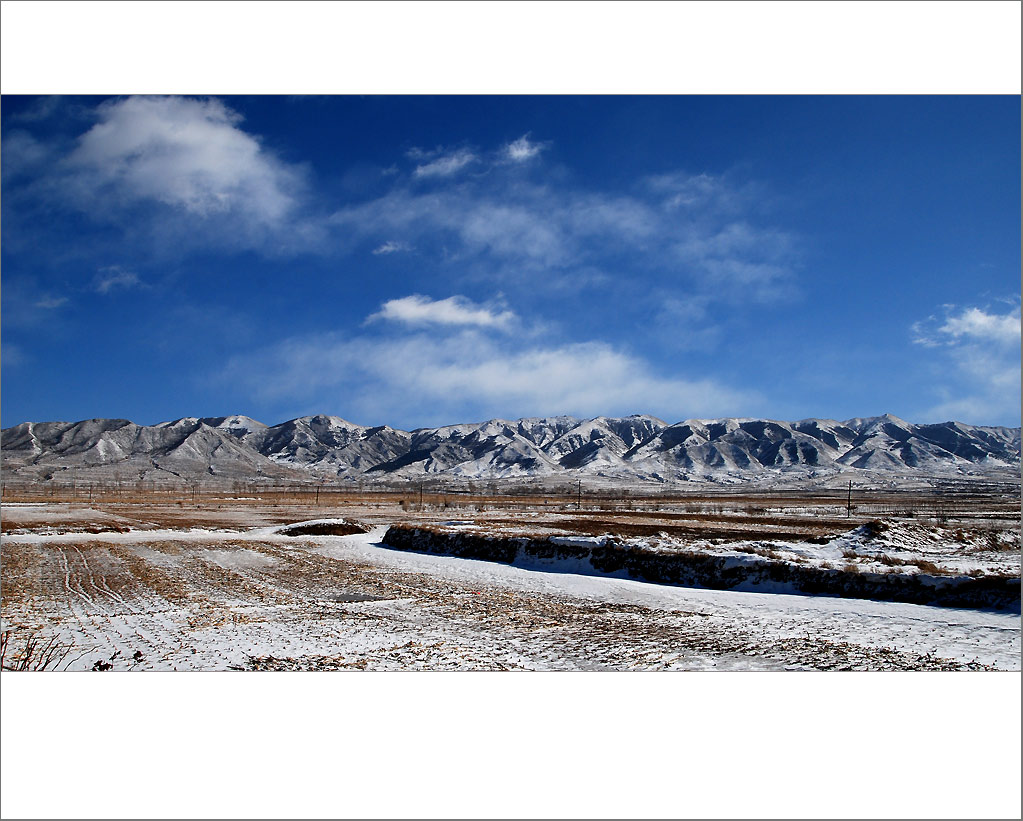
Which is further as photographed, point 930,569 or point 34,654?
point 930,569

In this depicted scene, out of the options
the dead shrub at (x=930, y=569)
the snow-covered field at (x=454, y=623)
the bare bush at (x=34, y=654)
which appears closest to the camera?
the bare bush at (x=34, y=654)

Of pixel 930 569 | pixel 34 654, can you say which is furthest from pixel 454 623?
pixel 930 569

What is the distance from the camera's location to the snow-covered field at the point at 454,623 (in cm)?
1044

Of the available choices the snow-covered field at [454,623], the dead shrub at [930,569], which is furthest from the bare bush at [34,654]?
the dead shrub at [930,569]

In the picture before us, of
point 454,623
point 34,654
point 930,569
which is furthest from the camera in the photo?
point 930,569

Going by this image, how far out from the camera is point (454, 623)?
13.5 meters

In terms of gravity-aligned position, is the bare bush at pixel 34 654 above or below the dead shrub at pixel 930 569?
below

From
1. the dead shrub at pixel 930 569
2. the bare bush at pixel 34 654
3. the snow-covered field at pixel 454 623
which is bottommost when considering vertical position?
the snow-covered field at pixel 454 623

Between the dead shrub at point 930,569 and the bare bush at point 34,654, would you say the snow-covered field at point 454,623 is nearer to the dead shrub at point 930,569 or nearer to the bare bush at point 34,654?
the bare bush at point 34,654

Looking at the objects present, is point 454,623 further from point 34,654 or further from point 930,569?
point 930,569

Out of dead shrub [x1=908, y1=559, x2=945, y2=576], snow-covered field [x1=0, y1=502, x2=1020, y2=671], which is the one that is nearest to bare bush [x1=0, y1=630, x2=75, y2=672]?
snow-covered field [x1=0, y1=502, x2=1020, y2=671]

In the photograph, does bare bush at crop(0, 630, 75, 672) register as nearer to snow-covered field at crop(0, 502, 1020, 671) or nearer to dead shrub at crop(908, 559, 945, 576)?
snow-covered field at crop(0, 502, 1020, 671)

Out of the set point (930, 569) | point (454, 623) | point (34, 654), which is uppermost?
point (930, 569)

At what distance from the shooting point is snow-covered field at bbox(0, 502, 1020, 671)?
10438 millimetres
